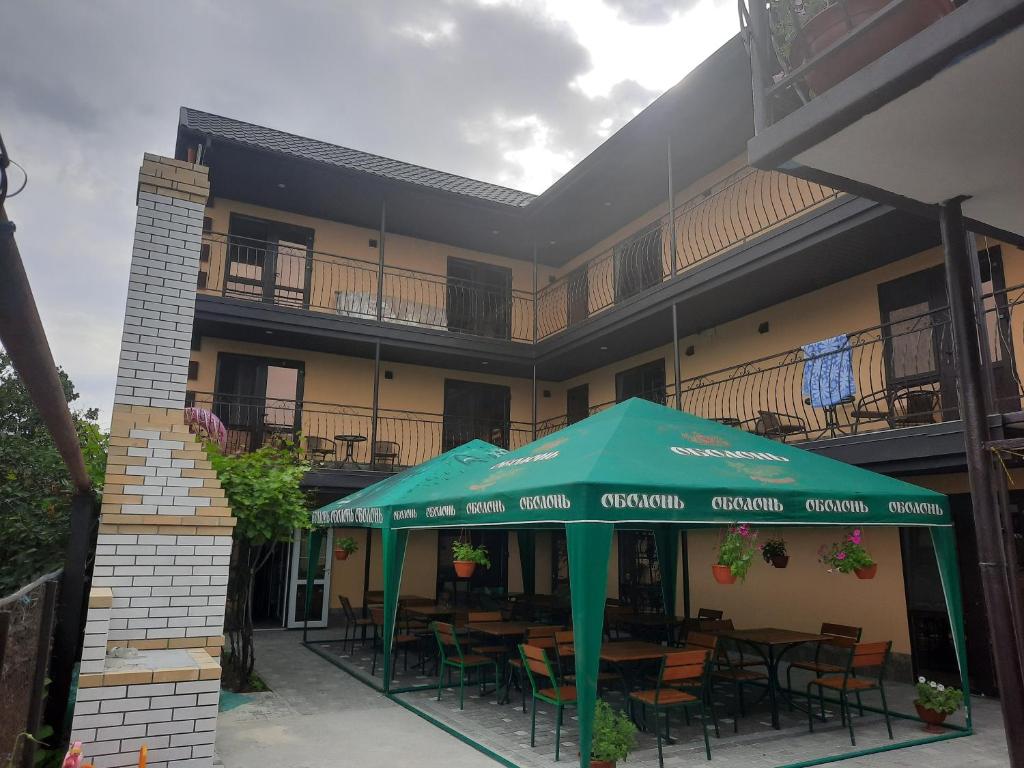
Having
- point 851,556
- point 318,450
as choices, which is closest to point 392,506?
point 851,556

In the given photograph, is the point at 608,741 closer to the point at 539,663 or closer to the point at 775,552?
the point at 539,663

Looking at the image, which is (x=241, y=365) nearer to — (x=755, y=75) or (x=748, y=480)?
(x=748, y=480)

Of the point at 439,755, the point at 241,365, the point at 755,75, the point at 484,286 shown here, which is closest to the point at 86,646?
the point at 439,755

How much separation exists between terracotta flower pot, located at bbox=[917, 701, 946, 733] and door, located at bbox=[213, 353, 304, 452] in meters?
10.7

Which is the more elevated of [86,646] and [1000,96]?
[1000,96]

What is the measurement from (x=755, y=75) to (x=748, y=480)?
3.63 meters

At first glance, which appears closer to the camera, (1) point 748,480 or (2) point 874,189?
(2) point 874,189

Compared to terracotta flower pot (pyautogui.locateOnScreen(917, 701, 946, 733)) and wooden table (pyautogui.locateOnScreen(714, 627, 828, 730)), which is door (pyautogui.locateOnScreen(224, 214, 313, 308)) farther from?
terracotta flower pot (pyautogui.locateOnScreen(917, 701, 946, 733))

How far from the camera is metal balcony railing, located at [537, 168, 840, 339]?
36.8 ft

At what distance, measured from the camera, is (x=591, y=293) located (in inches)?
635

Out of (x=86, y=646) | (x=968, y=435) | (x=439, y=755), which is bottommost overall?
(x=439, y=755)

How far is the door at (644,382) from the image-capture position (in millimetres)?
14039

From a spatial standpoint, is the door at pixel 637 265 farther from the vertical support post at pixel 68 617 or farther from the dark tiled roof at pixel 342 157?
the vertical support post at pixel 68 617

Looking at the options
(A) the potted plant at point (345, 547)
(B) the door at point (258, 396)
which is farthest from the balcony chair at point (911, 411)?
(B) the door at point (258, 396)
